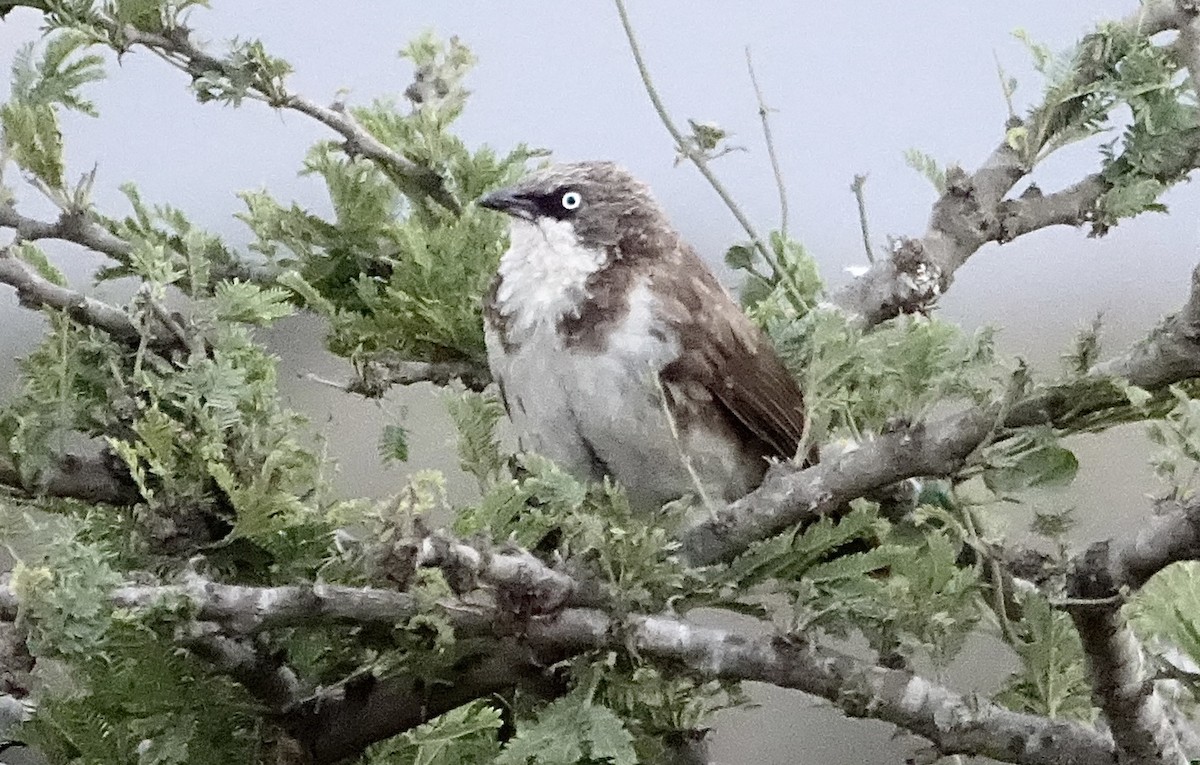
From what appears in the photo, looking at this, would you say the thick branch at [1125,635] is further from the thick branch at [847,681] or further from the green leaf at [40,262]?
the green leaf at [40,262]

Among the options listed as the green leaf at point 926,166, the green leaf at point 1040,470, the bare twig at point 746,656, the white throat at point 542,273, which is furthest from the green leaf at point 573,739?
the green leaf at point 926,166

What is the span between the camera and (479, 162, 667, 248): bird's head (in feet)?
2.46

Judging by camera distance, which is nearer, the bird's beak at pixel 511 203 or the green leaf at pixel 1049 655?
the green leaf at pixel 1049 655

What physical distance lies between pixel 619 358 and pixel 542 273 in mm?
69

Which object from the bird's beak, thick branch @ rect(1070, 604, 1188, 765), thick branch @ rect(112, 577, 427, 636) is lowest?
thick branch @ rect(1070, 604, 1188, 765)

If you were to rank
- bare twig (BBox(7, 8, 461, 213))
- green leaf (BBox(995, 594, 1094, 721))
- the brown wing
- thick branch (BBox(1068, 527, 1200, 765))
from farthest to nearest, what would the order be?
1. the brown wing
2. bare twig (BBox(7, 8, 461, 213))
3. green leaf (BBox(995, 594, 1094, 721))
4. thick branch (BBox(1068, 527, 1200, 765))

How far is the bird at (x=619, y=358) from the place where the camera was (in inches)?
28.5

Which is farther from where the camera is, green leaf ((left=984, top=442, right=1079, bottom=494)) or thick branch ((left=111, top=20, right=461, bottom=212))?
thick branch ((left=111, top=20, right=461, bottom=212))

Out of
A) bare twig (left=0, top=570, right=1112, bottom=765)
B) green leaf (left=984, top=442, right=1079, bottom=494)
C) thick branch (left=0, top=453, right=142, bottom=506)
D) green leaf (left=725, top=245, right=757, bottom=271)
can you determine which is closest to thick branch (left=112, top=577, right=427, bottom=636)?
bare twig (left=0, top=570, right=1112, bottom=765)

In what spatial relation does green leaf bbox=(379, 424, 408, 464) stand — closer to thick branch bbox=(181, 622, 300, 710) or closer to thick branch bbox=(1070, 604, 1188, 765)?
thick branch bbox=(181, 622, 300, 710)

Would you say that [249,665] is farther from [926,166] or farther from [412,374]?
[926,166]

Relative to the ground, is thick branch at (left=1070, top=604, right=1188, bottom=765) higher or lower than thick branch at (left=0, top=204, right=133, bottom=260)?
lower

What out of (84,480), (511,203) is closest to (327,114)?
(511,203)

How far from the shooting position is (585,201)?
0.78 meters
